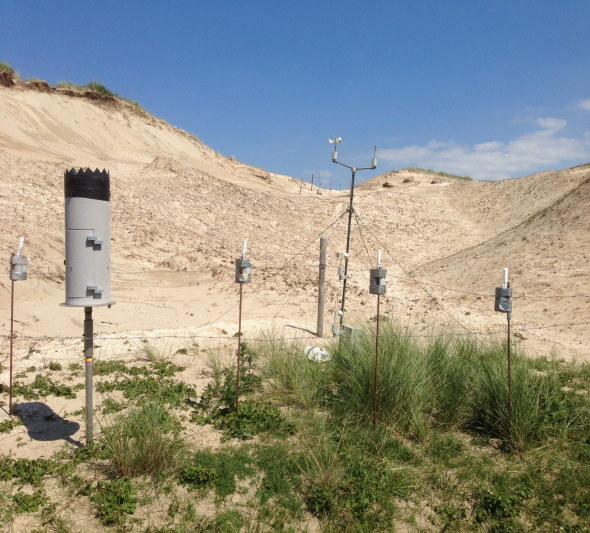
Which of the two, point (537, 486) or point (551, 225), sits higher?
point (551, 225)

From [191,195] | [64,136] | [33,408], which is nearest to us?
[33,408]

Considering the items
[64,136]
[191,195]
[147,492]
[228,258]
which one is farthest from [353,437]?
[64,136]

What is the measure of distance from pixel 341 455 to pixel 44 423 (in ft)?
10.5

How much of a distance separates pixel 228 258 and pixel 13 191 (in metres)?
7.91

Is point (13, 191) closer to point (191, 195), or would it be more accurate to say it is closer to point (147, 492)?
point (191, 195)

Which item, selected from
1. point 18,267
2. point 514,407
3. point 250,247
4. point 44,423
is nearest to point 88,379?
Result: point 44,423

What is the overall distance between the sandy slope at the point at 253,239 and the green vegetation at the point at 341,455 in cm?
270

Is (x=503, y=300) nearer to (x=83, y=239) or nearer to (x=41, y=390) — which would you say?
(x=83, y=239)

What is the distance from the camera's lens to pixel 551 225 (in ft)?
58.3

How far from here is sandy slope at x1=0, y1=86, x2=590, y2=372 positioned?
11289mm

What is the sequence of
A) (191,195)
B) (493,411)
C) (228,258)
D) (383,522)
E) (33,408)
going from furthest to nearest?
(191,195) → (228,258) → (33,408) → (493,411) → (383,522)

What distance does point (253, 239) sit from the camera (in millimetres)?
20422

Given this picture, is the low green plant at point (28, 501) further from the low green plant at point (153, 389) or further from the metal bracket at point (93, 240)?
the metal bracket at point (93, 240)

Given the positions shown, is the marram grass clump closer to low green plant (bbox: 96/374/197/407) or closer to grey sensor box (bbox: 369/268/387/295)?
grey sensor box (bbox: 369/268/387/295)
